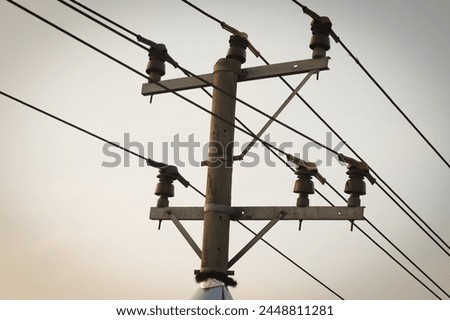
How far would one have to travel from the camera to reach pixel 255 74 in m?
12.9

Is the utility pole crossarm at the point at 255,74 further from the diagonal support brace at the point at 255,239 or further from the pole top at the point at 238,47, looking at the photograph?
the diagonal support brace at the point at 255,239

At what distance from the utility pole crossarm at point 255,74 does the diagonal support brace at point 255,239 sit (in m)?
1.75

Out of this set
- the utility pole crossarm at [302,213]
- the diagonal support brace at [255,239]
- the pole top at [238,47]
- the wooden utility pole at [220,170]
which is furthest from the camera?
the pole top at [238,47]

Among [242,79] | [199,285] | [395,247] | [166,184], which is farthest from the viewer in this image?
[395,247]

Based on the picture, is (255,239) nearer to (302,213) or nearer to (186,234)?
(302,213)

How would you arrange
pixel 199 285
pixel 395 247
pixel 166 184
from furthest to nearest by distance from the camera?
pixel 395 247
pixel 166 184
pixel 199 285

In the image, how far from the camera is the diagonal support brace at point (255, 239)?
12.3 meters

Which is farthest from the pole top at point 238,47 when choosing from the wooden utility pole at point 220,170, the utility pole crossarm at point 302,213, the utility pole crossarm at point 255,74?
the utility pole crossarm at point 302,213
